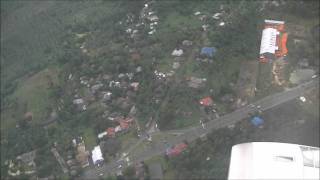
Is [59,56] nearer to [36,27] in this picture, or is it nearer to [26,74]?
[26,74]

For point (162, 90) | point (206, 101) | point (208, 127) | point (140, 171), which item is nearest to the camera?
point (140, 171)

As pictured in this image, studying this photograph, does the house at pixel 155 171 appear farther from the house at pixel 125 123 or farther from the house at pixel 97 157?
the house at pixel 125 123

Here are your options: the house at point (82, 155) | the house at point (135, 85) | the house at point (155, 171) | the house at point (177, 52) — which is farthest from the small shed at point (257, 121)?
the house at point (82, 155)

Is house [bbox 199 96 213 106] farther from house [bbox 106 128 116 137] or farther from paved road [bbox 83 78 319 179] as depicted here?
house [bbox 106 128 116 137]

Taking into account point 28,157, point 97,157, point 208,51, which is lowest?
point 28,157

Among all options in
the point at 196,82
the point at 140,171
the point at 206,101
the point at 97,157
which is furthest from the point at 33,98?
the point at 206,101

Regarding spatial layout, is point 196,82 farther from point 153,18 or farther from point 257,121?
point 153,18

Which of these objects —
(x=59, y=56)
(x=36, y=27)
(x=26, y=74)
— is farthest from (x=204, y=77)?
(x=36, y=27)
